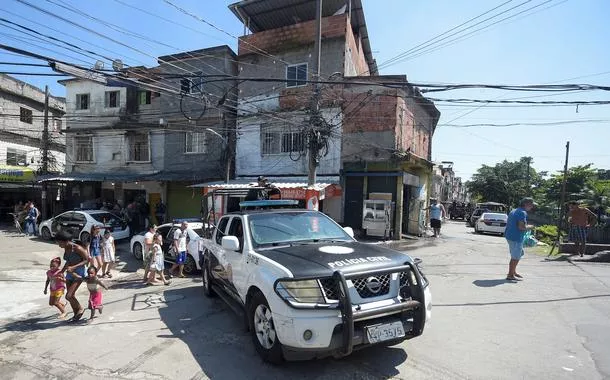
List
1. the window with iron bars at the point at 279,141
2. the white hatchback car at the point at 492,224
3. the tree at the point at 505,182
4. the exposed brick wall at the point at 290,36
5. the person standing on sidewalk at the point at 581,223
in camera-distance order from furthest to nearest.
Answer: the tree at the point at 505,182 → the white hatchback car at the point at 492,224 → the window with iron bars at the point at 279,141 → the exposed brick wall at the point at 290,36 → the person standing on sidewalk at the point at 581,223

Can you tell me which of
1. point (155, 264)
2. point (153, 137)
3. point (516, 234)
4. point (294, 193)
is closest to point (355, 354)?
point (516, 234)

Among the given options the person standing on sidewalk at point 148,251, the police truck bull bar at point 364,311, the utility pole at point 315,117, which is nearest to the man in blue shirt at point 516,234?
the police truck bull bar at point 364,311

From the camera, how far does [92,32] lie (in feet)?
25.6

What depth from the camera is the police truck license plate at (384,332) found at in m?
3.63

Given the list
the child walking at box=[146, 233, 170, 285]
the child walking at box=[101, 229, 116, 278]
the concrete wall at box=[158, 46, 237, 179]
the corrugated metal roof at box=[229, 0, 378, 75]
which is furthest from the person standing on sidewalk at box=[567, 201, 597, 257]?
the concrete wall at box=[158, 46, 237, 179]

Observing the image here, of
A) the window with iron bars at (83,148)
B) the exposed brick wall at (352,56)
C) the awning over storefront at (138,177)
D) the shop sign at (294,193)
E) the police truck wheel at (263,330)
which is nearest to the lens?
the police truck wheel at (263,330)

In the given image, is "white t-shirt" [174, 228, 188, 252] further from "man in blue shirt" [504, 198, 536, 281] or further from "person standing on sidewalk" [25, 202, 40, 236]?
"person standing on sidewalk" [25, 202, 40, 236]

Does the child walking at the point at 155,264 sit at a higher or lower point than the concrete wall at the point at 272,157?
lower

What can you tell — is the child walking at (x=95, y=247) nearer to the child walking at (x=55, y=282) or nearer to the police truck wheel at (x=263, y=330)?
the child walking at (x=55, y=282)

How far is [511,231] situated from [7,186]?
28.4 metres

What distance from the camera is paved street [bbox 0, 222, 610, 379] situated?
396cm

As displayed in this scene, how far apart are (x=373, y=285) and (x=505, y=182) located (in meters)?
50.0

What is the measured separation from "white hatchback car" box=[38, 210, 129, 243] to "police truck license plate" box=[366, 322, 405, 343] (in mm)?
13878

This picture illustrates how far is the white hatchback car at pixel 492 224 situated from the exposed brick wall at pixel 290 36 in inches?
514
